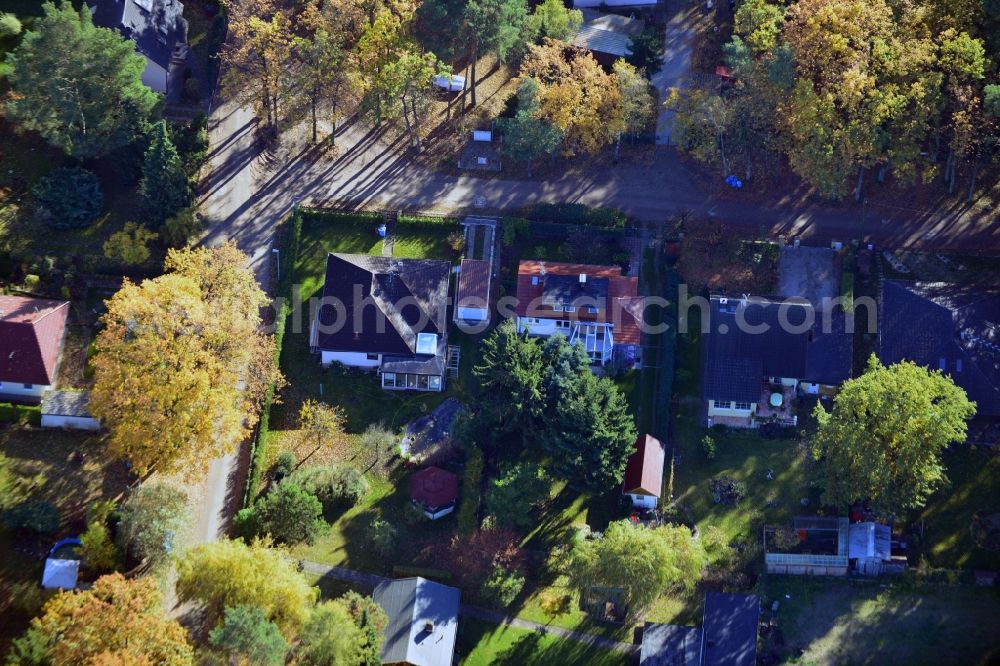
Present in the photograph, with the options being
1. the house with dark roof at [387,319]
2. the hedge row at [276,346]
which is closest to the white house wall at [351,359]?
the house with dark roof at [387,319]

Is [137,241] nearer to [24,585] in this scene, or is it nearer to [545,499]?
[24,585]

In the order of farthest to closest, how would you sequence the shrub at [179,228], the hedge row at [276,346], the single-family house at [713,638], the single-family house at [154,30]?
the single-family house at [154,30], the shrub at [179,228], the hedge row at [276,346], the single-family house at [713,638]

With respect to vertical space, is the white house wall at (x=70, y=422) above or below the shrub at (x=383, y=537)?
above

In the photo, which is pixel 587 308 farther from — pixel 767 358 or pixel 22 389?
pixel 22 389

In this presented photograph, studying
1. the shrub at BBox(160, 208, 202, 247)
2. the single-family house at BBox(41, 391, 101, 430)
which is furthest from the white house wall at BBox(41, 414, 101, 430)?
the shrub at BBox(160, 208, 202, 247)

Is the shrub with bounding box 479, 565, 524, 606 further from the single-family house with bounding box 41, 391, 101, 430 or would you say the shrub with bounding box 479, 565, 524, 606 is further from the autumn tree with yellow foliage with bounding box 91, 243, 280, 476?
the single-family house with bounding box 41, 391, 101, 430

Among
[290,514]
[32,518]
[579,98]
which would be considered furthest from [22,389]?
[579,98]

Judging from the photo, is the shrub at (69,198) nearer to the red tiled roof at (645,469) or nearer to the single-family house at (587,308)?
the single-family house at (587,308)
